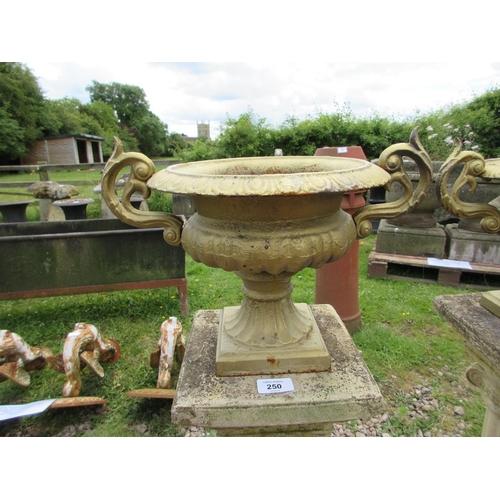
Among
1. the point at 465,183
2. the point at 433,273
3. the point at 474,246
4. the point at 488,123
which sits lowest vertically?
the point at 433,273

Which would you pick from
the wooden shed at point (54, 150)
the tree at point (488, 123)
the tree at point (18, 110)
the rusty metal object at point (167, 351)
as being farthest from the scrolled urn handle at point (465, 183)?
the wooden shed at point (54, 150)

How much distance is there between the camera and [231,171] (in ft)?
5.33

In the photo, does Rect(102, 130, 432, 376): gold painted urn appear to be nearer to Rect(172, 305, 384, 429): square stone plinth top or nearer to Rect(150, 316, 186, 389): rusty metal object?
Rect(172, 305, 384, 429): square stone plinth top

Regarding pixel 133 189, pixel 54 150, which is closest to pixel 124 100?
pixel 54 150

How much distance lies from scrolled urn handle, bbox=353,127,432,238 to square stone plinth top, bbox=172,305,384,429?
61cm

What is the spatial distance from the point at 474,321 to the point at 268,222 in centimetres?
94

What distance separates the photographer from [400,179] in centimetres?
135

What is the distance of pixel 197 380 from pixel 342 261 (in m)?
1.62

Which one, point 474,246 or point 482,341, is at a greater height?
point 482,341

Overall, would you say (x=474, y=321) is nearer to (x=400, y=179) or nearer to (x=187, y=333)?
(x=400, y=179)

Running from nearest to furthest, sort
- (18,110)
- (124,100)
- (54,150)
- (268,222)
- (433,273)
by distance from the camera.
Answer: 1. (268,222)
2. (433,273)
3. (18,110)
4. (54,150)
5. (124,100)

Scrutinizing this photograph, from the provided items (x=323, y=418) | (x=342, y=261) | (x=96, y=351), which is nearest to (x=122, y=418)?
(x=96, y=351)

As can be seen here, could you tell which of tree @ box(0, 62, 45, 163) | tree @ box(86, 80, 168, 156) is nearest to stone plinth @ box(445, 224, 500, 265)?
tree @ box(0, 62, 45, 163)

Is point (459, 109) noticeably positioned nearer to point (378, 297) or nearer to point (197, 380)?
point (378, 297)
